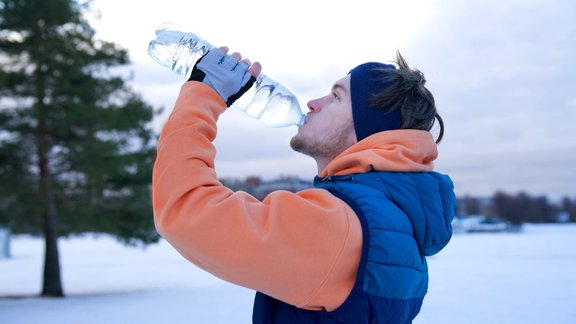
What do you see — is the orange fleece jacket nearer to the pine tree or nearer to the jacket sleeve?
the jacket sleeve

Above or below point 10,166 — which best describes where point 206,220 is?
above

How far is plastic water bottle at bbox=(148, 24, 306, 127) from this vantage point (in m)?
2.41

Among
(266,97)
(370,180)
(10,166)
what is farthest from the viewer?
(10,166)

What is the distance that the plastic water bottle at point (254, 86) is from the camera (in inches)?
94.7

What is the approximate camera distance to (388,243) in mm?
1480

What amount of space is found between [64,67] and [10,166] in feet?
8.20

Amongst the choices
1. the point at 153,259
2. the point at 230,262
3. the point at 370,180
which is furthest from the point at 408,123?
the point at 153,259

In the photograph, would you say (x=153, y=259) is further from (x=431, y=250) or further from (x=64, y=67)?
(x=431, y=250)

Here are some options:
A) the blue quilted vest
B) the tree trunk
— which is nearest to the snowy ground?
the tree trunk

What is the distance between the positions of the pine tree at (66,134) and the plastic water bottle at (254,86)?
1147 cm

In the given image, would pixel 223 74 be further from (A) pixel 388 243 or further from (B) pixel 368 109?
(A) pixel 388 243

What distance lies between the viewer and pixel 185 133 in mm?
1493

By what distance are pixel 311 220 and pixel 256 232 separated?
13 centimetres

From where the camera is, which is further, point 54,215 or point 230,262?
point 54,215
